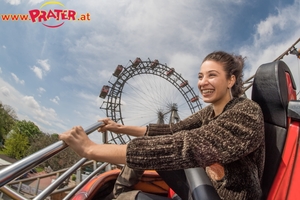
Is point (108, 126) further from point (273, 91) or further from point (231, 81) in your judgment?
point (273, 91)

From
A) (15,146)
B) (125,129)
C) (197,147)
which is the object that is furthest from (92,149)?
(15,146)

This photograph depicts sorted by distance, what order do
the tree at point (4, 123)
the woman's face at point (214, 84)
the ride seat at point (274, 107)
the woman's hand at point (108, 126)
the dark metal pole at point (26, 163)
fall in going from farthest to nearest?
the tree at point (4, 123), the woman's hand at point (108, 126), the woman's face at point (214, 84), the ride seat at point (274, 107), the dark metal pole at point (26, 163)

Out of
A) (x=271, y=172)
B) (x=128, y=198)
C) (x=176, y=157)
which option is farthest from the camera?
(x=128, y=198)

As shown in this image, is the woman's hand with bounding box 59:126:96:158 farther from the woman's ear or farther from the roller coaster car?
the woman's ear

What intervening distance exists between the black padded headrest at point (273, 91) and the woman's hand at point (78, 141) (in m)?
0.82

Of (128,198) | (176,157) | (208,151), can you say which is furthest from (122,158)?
(128,198)

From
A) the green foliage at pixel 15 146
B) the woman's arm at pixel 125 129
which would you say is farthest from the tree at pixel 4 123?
the woman's arm at pixel 125 129

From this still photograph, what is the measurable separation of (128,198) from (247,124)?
716 millimetres

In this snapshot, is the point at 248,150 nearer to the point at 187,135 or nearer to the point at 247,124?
the point at 247,124

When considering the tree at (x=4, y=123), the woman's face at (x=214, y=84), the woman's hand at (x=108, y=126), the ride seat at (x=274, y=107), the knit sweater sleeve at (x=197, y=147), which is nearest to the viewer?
the knit sweater sleeve at (x=197, y=147)

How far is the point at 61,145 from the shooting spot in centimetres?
78

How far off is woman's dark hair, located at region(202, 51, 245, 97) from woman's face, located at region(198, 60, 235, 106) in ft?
0.10

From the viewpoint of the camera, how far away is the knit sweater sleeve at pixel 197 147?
764 millimetres

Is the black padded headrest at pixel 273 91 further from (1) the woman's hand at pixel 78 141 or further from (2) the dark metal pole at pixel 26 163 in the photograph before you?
(2) the dark metal pole at pixel 26 163
